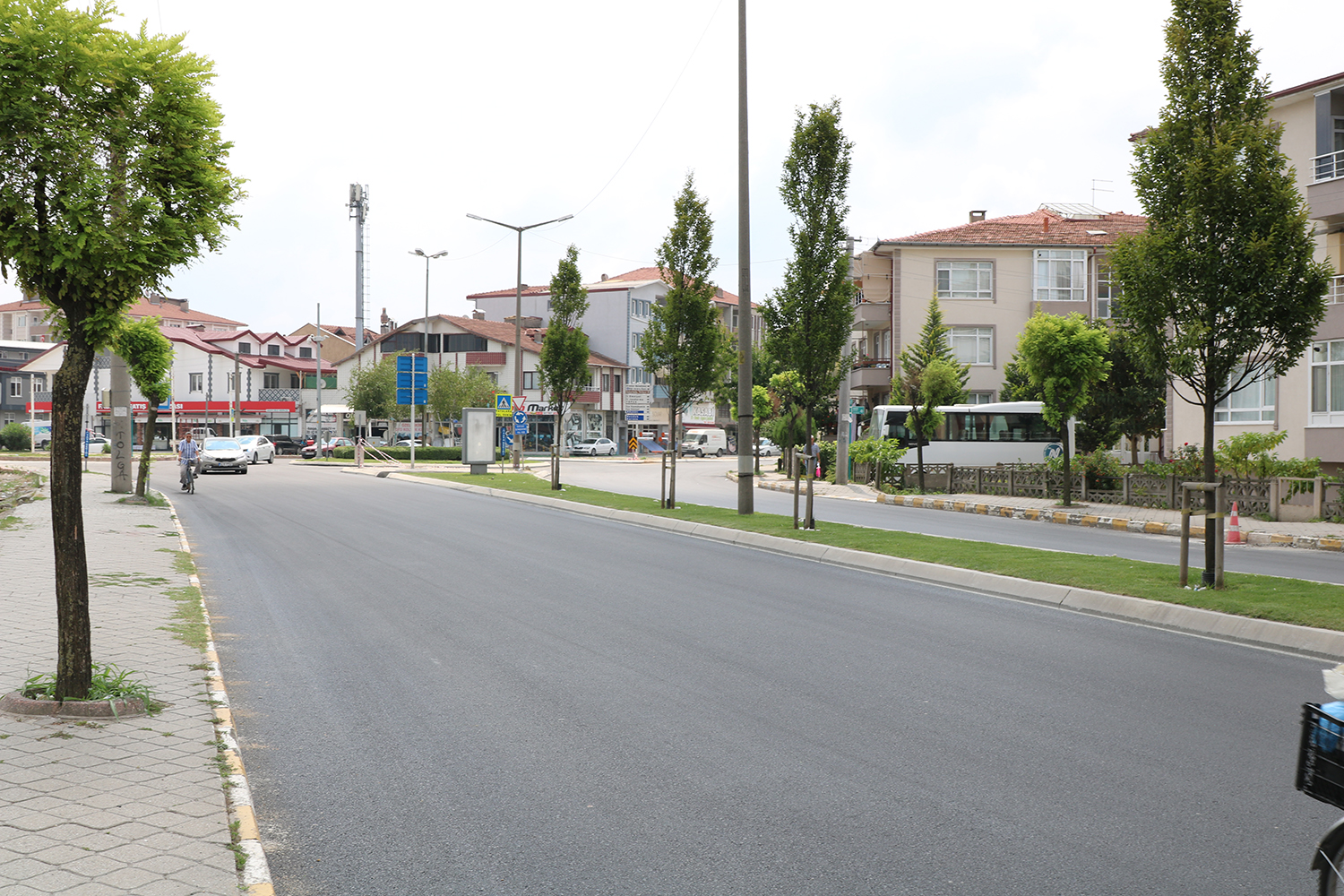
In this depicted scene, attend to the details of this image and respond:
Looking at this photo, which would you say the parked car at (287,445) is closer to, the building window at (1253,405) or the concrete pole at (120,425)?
the concrete pole at (120,425)

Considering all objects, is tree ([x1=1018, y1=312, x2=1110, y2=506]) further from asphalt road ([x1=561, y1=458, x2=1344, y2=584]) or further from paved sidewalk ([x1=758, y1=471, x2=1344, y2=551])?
asphalt road ([x1=561, y1=458, x2=1344, y2=584])

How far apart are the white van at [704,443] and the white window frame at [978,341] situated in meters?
35.4

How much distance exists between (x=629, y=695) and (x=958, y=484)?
28013 mm

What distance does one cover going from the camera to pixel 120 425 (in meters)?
23.6

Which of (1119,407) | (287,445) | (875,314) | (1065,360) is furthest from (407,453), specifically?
(1065,360)

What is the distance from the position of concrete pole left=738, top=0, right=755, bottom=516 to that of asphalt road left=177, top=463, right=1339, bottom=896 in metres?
9.47

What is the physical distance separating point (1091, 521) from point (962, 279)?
3114 cm

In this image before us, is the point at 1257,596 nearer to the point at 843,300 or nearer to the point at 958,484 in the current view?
the point at 843,300

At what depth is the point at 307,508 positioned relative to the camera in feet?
79.6

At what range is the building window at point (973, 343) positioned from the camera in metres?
52.5

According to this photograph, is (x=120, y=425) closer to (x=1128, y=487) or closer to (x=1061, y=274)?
(x=1128, y=487)

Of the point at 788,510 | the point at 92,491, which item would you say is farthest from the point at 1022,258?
the point at 92,491

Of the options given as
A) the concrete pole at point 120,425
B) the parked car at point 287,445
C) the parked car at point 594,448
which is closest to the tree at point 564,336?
the concrete pole at point 120,425

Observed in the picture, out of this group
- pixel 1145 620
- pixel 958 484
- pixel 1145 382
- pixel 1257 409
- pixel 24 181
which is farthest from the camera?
pixel 1145 382
